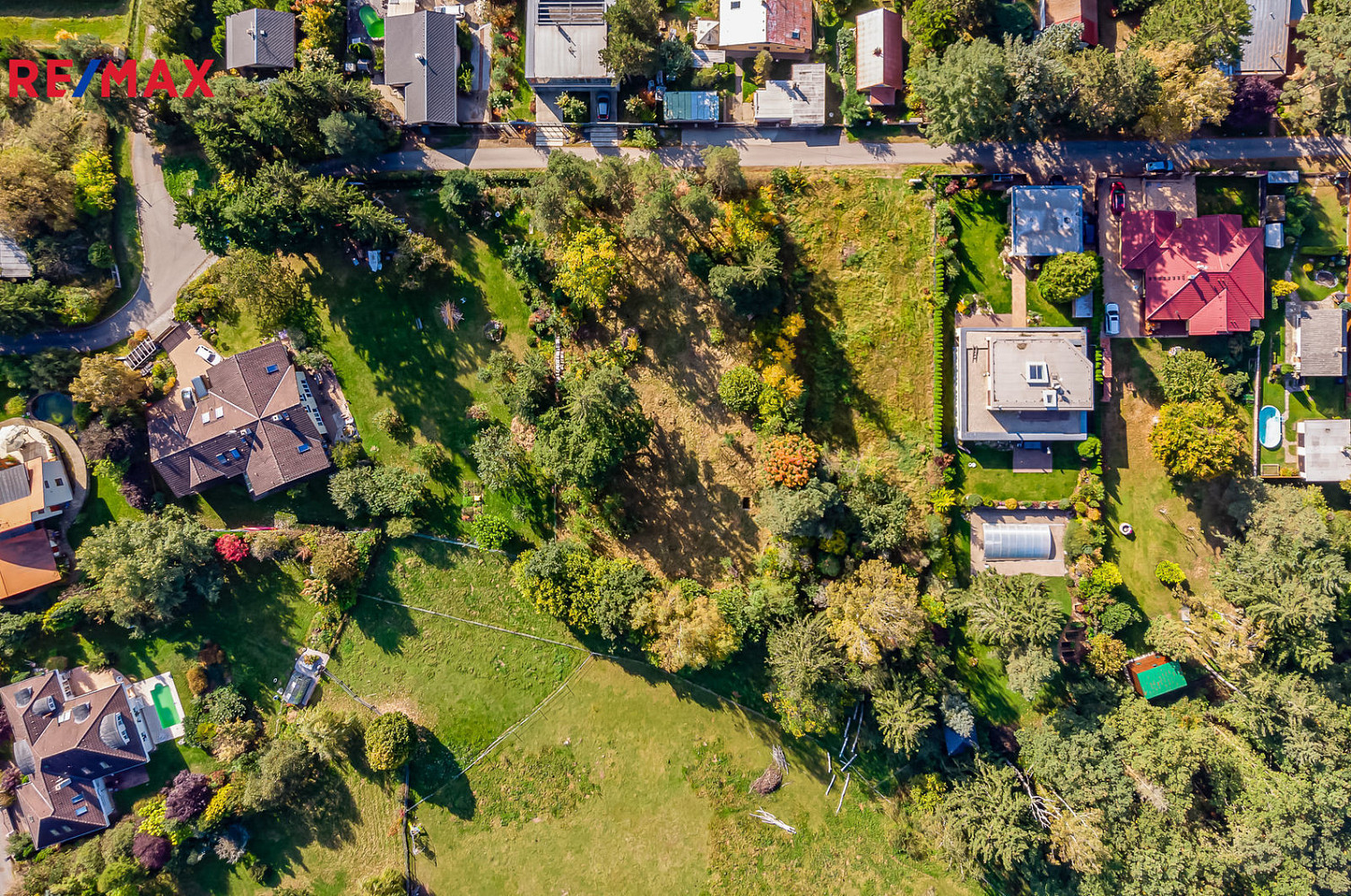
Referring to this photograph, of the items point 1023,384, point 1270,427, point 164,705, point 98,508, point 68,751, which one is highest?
point 1023,384

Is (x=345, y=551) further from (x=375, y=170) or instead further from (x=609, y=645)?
(x=375, y=170)

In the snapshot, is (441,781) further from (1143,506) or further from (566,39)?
(1143,506)

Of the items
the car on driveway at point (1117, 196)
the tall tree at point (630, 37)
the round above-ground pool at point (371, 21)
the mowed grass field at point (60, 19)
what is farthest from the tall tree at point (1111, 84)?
the mowed grass field at point (60, 19)

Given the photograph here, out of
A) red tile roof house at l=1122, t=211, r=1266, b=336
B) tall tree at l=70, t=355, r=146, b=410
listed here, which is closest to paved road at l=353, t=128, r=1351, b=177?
red tile roof house at l=1122, t=211, r=1266, b=336

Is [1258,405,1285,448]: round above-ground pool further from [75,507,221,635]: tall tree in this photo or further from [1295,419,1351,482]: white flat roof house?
[75,507,221,635]: tall tree

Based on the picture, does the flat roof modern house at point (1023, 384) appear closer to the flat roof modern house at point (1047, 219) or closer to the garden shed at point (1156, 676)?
the flat roof modern house at point (1047, 219)

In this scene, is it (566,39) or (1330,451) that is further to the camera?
(566,39)

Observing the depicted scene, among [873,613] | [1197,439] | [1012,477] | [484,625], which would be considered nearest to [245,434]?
[484,625]
